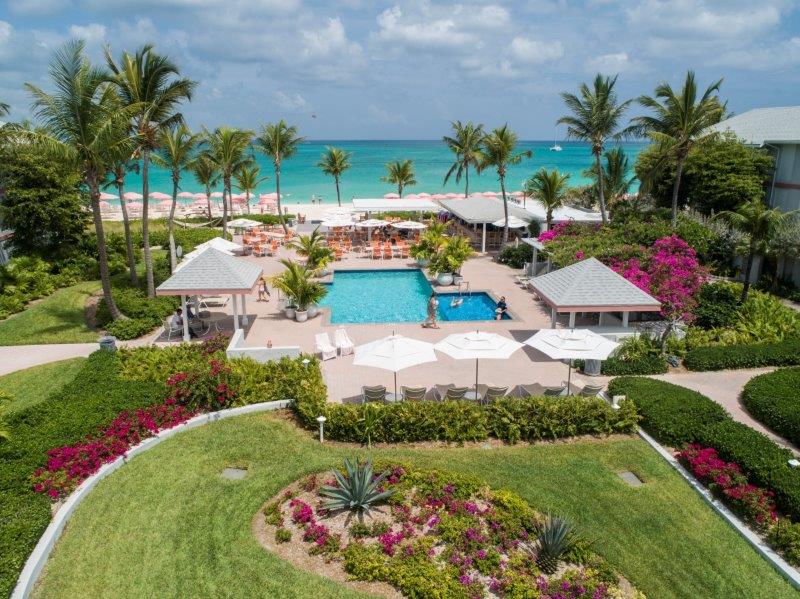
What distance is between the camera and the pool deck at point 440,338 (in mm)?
15836

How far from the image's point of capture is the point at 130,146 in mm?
18641

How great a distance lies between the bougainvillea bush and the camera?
8.51 meters

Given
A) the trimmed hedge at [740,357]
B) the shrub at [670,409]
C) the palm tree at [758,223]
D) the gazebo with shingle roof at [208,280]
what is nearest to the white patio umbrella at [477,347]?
the shrub at [670,409]

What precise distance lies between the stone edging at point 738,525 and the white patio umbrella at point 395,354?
563 centimetres

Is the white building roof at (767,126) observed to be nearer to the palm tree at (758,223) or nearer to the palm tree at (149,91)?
the palm tree at (758,223)

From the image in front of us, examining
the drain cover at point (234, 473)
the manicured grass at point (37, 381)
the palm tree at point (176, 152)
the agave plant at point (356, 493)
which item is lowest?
the drain cover at point (234, 473)

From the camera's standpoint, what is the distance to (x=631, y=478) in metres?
11.6

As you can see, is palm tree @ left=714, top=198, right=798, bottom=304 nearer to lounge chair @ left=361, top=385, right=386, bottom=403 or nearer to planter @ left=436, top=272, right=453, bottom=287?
planter @ left=436, top=272, right=453, bottom=287

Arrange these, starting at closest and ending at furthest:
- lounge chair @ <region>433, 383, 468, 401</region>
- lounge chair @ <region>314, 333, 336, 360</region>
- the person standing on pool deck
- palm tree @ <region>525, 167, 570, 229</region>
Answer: lounge chair @ <region>433, 383, 468, 401</region> → lounge chair @ <region>314, 333, 336, 360</region> → the person standing on pool deck → palm tree @ <region>525, 167, 570, 229</region>

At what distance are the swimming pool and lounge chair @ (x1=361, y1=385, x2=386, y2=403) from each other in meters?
8.38

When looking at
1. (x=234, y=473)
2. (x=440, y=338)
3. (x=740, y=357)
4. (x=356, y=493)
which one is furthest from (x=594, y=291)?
(x=234, y=473)

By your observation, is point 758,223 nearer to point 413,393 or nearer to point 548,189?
point 548,189

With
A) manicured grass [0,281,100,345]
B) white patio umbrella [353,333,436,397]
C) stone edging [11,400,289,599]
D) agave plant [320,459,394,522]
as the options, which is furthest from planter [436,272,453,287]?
agave plant [320,459,394,522]

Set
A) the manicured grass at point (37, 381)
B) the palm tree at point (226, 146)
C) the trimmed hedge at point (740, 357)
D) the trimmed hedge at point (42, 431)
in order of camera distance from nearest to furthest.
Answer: the trimmed hedge at point (42, 431)
the manicured grass at point (37, 381)
the trimmed hedge at point (740, 357)
the palm tree at point (226, 146)
